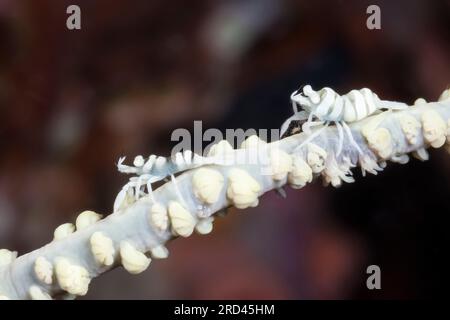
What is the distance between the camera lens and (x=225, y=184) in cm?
38

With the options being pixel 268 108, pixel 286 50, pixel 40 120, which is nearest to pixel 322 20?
pixel 286 50

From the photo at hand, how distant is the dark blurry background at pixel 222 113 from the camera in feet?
2.95

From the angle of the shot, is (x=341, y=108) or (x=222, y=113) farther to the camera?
(x=222, y=113)

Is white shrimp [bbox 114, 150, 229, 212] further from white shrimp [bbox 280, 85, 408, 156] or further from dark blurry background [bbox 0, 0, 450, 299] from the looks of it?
dark blurry background [bbox 0, 0, 450, 299]

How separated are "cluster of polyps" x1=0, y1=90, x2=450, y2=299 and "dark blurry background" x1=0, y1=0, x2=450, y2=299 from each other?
488mm

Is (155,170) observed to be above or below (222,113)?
below

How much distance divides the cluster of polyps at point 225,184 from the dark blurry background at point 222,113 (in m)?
0.49

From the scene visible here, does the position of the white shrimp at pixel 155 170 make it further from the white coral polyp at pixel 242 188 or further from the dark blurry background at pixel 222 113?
the dark blurry background at pixel 222 113

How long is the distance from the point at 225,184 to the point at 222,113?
0.60 metres

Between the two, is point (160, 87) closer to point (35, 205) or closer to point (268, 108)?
point (268, 108)

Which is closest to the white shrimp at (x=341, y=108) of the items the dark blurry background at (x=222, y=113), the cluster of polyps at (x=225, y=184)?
the cluster of polyps at (x=225, y=184)

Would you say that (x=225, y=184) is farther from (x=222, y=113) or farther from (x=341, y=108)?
(x=222, y=113)

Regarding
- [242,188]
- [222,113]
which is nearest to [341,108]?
[242,188]

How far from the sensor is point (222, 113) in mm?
978
